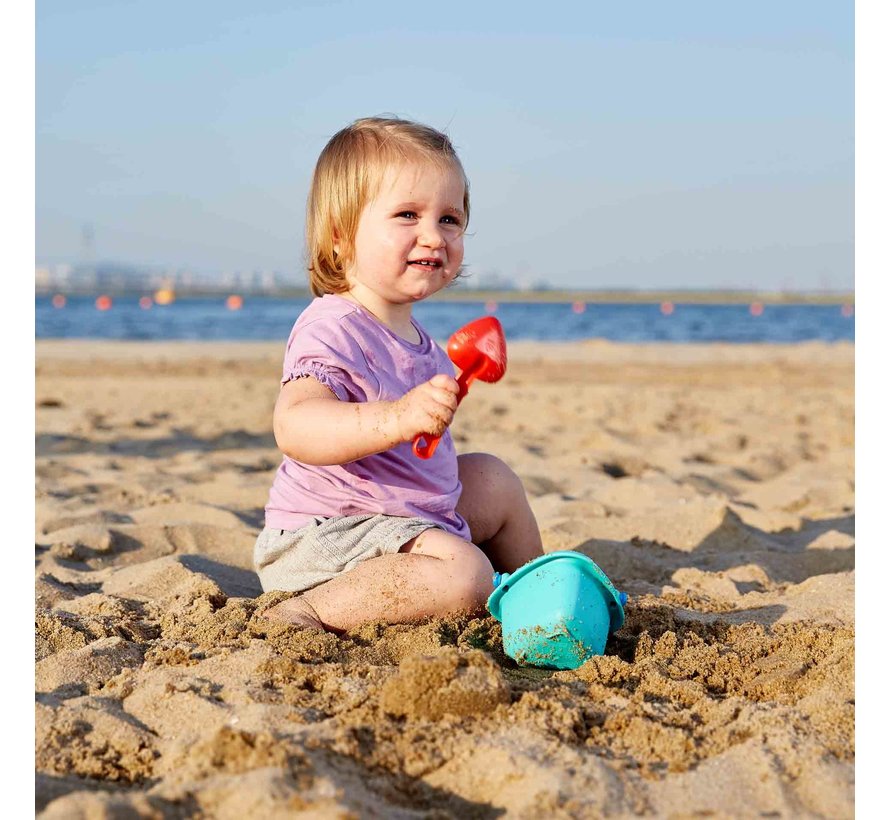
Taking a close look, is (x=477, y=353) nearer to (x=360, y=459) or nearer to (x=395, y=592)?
(x=360, y=459)

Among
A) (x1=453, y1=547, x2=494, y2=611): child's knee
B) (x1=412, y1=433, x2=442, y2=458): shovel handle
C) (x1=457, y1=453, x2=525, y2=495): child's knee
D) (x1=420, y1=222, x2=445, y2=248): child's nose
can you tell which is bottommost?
(x1=453, y1=547, x2=494, y2=611): child's knee

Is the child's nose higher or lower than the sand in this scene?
higher

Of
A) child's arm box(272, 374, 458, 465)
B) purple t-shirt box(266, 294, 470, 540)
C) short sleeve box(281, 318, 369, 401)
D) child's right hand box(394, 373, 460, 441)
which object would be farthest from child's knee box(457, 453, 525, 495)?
child's right hand box(394, 373, 460, 441)

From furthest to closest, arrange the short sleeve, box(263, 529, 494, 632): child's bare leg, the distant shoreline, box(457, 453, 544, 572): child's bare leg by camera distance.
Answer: the distant shoreline → box(457, 453, 544, 572): child's bare leg → the short sleeve → box(263, 529, 494, 632): child's bare leg

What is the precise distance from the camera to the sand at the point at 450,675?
1364 mm

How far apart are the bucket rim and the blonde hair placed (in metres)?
0.84

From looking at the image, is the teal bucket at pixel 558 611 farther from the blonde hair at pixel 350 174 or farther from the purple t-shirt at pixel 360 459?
the blonde hair at pixel 350 174

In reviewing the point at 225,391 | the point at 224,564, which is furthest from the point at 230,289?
the point at 224,564

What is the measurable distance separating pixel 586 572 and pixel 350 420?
54 centimetres

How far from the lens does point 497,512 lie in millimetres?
2604

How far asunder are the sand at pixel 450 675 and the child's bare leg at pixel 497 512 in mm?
314

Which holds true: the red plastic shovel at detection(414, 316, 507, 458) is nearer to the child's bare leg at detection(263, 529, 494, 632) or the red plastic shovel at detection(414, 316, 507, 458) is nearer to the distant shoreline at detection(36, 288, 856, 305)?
the child's bare leg at detection(263, 529, 494, 632)

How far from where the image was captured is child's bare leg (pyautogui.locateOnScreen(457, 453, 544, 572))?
2.60 metres
